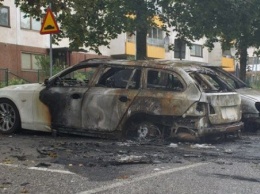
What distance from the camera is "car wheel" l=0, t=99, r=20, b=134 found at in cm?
891

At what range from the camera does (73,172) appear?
5.76 m

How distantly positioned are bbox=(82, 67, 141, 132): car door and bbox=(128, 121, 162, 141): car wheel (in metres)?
0.36

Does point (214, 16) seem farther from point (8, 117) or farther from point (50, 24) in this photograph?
point (8, 117)

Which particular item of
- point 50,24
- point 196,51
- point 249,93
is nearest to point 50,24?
point 50,24

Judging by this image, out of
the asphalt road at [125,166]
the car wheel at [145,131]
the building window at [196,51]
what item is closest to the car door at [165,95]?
the car wheel at [145,131]

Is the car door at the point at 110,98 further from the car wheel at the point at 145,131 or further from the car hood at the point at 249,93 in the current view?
the car hood at the point at 249,93

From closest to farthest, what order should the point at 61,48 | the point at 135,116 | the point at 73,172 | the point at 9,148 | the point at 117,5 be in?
the point at 73,172 → the point at 9,148 → the point at 135,116 → the point at 117,5 → the point at 61,48

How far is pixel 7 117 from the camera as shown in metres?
9.05


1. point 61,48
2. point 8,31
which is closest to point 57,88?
point 8,31

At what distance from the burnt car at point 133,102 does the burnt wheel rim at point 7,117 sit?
101 mm

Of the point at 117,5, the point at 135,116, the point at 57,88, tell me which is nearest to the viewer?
the point at 135,116

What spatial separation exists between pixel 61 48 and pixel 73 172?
27.0 metres

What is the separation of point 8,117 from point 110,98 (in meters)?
2.39

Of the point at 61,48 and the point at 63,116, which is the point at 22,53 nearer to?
the point at 61,48
